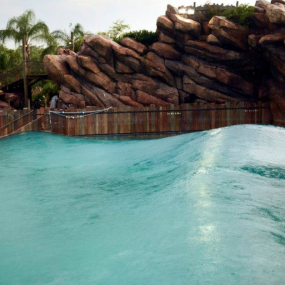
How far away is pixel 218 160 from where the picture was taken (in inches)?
267

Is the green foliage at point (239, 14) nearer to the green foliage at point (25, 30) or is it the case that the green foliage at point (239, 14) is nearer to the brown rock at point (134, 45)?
the brown rock at point (134, 45)

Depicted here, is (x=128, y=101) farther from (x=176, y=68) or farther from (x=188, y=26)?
(x=188, y=26)

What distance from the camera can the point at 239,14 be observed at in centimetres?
1694

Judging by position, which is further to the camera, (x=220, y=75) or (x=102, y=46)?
(x=102, y=46)

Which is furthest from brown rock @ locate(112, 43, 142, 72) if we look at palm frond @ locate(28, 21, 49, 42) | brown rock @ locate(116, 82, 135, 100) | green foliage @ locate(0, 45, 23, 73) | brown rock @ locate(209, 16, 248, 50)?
green foliage @ locate(0, 45, 23, 73)

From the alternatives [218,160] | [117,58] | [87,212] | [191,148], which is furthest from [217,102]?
[87,212]

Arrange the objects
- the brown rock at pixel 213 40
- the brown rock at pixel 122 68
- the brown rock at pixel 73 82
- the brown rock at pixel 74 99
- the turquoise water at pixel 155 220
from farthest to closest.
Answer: the brown rock at pixel 73 82 → the brown rock at pixel 74 99 → the brown rock at pixel 122 68 → the brown rock at pixel 213 40 → the turquoise water at pixel 155 220

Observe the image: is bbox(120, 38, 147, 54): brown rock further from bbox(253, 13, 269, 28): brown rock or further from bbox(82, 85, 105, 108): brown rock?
bbox(253, 13, 269, 28): brown rock

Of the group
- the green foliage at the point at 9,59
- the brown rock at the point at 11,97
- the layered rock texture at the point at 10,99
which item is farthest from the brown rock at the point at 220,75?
the green foliage at the point at 9,59

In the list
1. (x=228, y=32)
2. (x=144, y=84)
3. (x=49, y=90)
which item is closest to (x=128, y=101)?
(x=144, y=84)

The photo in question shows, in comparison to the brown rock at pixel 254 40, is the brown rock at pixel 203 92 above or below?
below

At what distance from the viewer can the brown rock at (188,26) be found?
17.1 metres

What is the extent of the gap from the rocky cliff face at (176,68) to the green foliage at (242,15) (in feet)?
1.05

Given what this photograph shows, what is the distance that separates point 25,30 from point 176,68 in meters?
15.8
